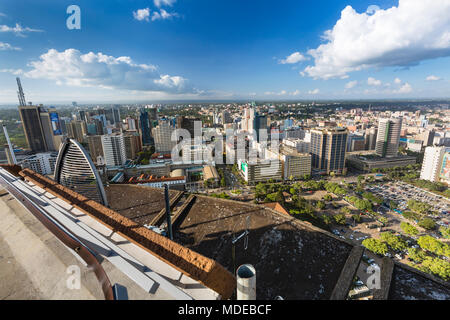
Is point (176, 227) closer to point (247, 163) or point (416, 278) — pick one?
point (416, 278)

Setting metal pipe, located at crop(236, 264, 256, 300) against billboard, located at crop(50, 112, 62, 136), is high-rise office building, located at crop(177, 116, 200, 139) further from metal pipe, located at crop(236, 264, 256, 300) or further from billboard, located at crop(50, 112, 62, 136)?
metal pipe, located at crop(236, 264, 256, 300)

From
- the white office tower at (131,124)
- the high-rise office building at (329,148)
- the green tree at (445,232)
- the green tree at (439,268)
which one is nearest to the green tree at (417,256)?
the green tree at (439,268)

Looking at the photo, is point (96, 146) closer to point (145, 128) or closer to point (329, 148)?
point (145, 128)

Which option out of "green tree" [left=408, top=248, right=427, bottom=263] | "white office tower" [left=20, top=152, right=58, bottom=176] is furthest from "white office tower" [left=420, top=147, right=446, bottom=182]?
"white office tower" [left=20, top=152, right=58, bottom=176]

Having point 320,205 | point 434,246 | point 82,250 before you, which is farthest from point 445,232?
point 82,250

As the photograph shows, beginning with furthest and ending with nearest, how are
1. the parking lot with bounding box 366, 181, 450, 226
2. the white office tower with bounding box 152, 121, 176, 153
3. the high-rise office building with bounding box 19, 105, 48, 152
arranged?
1. the white office tower with bounding box 152, 121, 176, 153
2. the high-rise office building with bounding box 19, 105, 48, 152
3. the parking lot with bounding box 366, 181, 450, 226

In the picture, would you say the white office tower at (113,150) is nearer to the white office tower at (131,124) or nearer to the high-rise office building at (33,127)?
the high-rise office building at (33,127)
